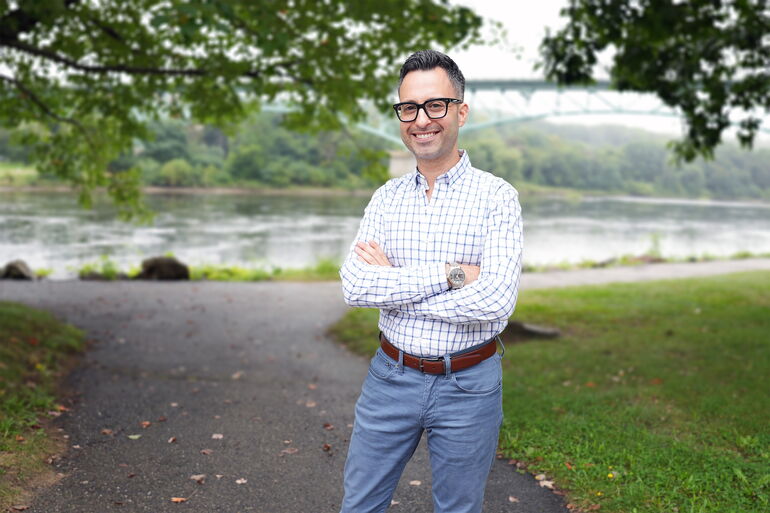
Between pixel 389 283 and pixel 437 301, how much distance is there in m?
0.16

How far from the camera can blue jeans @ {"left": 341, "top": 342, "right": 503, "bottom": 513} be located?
222 cm

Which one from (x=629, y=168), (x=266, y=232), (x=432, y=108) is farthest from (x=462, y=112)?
(x=629, y=168)

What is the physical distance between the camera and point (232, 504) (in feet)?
12.2

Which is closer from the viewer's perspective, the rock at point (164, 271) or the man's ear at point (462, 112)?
the man's ear at point (462, 112)

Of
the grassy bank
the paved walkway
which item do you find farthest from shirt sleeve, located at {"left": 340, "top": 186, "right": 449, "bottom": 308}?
the grassy bank

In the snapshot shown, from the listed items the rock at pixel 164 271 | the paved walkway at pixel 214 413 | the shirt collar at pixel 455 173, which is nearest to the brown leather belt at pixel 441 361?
the shirt collar at pixel 455 173

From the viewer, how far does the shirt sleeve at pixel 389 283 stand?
2164 millimetres

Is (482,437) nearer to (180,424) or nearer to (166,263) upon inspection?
(180,424)

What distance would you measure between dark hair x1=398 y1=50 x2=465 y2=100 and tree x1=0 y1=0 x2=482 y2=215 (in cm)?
478

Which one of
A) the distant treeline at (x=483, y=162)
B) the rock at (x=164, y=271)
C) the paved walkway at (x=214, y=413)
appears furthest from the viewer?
the distant treeline at (x=483, y=162)

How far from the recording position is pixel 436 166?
230cm

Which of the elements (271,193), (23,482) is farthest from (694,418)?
(271,193)

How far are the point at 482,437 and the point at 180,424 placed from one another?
344 cm

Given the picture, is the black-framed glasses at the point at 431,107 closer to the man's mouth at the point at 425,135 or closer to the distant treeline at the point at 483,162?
the man's mouth at the point at 425,135
